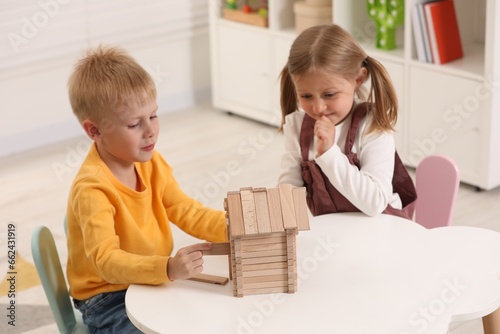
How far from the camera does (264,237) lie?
150 centimetres

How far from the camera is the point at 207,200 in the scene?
10.5 feet

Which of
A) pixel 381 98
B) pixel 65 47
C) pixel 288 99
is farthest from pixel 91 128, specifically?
pixel 65 47

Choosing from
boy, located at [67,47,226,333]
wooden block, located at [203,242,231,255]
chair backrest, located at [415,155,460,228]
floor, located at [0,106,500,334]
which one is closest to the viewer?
wooden block, located at [203,242,231,255]

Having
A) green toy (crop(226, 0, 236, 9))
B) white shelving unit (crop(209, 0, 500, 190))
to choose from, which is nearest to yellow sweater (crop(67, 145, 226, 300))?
white shelving unit (crop(209, 0, 500, 190))

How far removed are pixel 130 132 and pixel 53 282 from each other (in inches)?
14.0

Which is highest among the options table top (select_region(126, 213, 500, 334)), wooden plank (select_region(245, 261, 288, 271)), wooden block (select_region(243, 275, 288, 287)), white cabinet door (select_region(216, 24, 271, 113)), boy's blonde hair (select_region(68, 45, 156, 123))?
boy's blonde hair (select_region(68, 45, 156, 123))

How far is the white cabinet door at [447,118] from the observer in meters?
3.05

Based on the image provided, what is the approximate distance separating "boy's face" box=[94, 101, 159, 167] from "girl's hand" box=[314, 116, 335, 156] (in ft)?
1.18

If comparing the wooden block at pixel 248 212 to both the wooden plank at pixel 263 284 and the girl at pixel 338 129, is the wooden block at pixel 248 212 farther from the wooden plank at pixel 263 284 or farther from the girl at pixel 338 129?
the girl at pixel 338 129

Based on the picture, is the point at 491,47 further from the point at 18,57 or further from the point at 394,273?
the point at 18,57

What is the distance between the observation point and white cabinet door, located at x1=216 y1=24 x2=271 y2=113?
3830 millimetres

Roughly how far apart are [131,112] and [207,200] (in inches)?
60.0

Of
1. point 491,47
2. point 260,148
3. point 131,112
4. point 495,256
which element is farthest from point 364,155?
point 260,148

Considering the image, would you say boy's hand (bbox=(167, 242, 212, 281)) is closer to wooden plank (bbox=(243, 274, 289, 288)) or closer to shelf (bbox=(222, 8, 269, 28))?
wooden plank (bbox=(243, 274, 289, 288))
